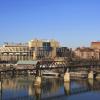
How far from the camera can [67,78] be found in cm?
8119

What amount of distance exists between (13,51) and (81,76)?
108 meters

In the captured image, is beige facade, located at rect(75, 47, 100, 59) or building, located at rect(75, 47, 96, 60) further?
building, located at rect(75, 47, 96, 60)

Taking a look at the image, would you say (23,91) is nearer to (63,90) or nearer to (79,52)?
(63,90)

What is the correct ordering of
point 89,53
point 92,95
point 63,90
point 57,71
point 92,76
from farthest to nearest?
point 89,53, point 57,71, point 92,76, point 63,90, point 92,95

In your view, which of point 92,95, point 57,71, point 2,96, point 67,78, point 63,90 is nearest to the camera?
point 2,96

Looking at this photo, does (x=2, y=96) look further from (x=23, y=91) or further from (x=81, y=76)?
(x=81, y=76)

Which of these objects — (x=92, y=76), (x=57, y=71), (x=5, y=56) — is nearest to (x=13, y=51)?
(x=5, y=56)

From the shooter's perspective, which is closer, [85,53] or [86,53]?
[86,53]

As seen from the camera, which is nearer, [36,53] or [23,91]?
[23,91]

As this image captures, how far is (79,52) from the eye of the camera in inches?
7554

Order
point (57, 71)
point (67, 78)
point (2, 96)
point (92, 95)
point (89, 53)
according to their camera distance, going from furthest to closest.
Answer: point (89, 53) → point (57, 71) → point (67, 78) → point (92, 95) → point (2, 96)

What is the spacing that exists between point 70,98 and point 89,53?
443 feet

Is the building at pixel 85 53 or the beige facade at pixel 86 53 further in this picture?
the building at pixel 85 53

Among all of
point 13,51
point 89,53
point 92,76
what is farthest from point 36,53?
point 92,76
